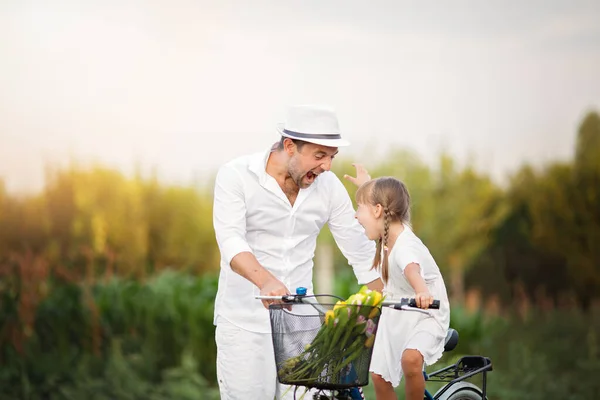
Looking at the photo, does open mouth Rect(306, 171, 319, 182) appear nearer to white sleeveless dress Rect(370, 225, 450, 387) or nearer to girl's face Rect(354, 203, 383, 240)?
girl's face Rect(354, 203, 383, 240)

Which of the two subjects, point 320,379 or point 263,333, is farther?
point 263,333

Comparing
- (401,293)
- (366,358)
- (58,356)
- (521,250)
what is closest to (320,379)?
(366,358)

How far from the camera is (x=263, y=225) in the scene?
3832 mm

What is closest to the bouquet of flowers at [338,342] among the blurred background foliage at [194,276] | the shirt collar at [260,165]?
the shirt collar at [260,165]

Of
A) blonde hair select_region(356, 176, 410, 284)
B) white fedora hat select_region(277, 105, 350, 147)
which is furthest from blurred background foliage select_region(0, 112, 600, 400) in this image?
white fedora hat select_region(277, 105, 350, 147)

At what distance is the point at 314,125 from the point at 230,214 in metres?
0.49

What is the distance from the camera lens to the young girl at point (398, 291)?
3.60 metres

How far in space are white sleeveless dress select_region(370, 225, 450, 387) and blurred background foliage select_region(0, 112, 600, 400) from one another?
3448 mm

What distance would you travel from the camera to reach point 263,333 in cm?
382

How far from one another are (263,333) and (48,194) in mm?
5380

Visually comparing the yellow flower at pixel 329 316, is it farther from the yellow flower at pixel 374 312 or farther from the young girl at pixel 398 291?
the young girl at pixel 398 291

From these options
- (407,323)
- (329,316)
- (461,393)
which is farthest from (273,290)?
(461,393)

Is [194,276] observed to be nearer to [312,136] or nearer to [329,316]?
[312,136]

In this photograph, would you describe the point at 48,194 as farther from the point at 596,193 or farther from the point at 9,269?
the point at 596,193
